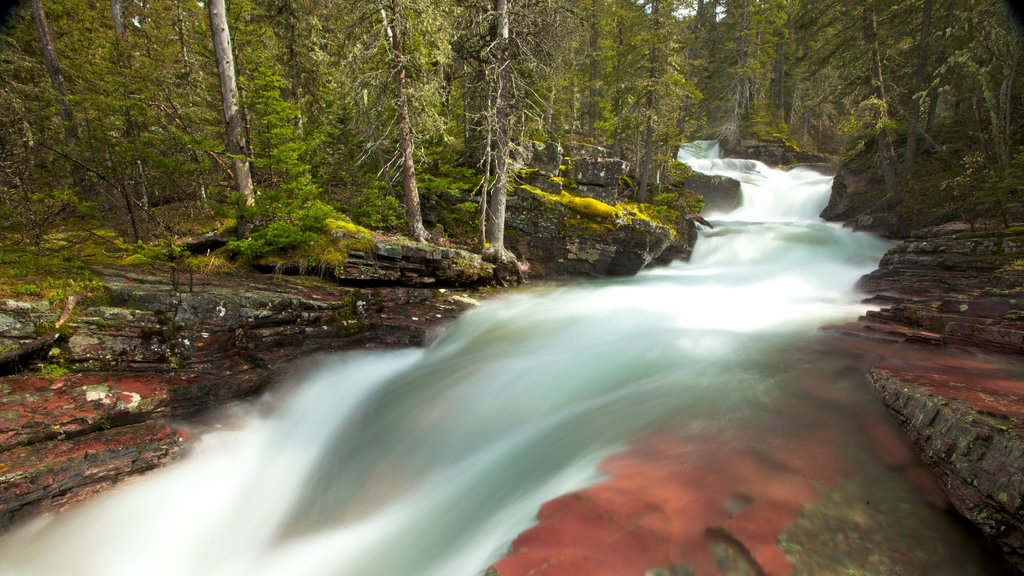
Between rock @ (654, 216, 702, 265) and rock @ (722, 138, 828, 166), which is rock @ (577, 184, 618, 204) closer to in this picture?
rock @ (654, 216, 702, 265)

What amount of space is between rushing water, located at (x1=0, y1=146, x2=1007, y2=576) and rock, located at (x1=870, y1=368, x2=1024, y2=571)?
28 centimetres

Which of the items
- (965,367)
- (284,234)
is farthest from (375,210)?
(965,367)

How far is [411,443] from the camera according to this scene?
573 centimetres

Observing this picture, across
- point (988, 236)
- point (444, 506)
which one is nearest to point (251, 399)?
point (444, 506)

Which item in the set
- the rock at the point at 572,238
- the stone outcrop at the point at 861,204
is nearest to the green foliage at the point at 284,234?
the rock at the point at 572,238

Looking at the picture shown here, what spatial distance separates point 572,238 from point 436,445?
389 inches

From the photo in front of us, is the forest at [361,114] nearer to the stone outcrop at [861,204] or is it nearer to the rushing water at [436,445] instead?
the stone outcrop at [861,204]

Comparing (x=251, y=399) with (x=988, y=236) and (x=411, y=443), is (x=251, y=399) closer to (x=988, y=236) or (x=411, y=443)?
(x=411, y=443)

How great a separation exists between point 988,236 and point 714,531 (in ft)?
42.5

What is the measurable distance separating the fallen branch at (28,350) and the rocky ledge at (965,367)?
9035 mm

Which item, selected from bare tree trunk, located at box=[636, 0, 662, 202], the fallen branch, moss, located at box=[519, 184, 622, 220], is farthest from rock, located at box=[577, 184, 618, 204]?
the fallen branch

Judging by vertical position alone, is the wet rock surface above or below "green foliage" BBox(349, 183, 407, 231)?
below

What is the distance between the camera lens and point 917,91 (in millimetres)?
16375

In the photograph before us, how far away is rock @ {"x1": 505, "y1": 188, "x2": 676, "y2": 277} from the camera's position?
553 inches
